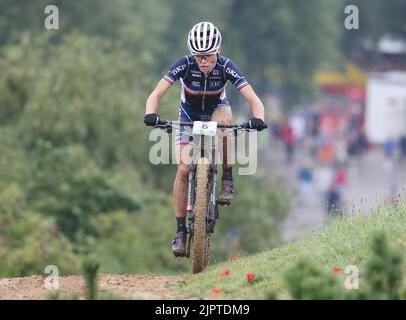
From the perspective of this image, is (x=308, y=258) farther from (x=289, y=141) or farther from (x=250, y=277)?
Result: (x=289, y=141)

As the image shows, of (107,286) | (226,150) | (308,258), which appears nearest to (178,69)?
(226,150)

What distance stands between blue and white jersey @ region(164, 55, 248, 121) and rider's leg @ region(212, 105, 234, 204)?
0.11m

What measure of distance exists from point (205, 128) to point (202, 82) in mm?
606

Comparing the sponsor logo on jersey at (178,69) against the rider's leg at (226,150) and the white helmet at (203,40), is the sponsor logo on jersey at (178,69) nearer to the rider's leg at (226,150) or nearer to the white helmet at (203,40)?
the white helmet at (203,40)

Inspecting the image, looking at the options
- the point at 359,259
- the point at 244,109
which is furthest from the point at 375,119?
the point at 359,259

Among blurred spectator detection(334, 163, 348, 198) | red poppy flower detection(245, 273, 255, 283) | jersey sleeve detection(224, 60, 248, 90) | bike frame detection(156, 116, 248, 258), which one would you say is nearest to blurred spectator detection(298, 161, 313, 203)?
blurred spectator detection(334, 163, 348, 198)

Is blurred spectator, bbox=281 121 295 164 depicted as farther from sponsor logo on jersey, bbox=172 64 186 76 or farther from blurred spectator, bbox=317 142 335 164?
sponsor logo on jersey, bbox=172 64 186 76

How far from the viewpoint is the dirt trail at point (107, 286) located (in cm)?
1084

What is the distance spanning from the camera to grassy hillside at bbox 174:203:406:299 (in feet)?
34.7

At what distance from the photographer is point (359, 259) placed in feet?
35.8

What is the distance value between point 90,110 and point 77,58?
1.51 meters

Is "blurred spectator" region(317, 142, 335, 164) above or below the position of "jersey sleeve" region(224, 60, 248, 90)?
above

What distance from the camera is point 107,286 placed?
461 inches
